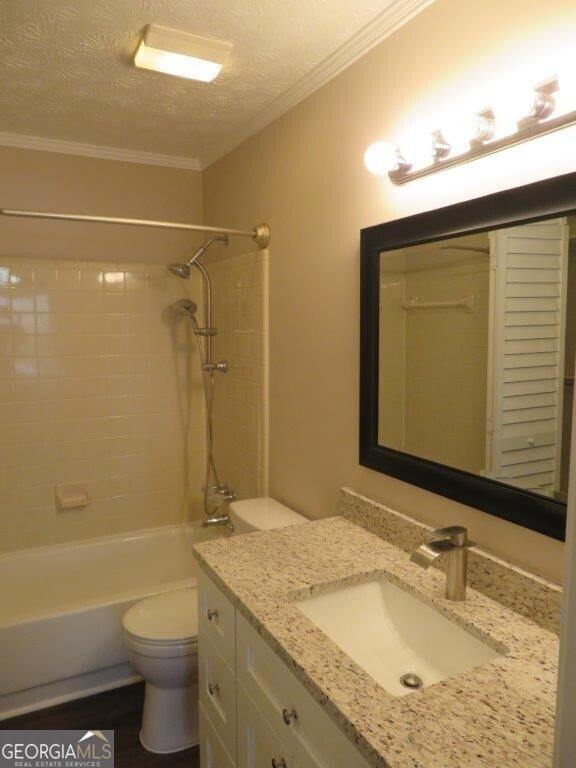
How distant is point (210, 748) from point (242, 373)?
1.50 meters

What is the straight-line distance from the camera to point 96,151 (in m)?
2.75

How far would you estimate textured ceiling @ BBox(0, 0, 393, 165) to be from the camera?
5.06 ft

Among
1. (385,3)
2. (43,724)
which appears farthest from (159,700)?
(385,3)

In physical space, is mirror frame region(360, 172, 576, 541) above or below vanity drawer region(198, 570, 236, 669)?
above

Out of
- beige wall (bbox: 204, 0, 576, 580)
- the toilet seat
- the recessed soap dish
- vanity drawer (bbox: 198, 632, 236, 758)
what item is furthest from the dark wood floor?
beige wall (bbox: 204, 0, 576, 580)

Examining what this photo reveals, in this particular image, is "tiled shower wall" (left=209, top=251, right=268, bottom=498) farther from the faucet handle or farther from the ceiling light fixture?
the faucet handle

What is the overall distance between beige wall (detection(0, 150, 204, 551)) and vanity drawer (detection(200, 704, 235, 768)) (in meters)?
1.54

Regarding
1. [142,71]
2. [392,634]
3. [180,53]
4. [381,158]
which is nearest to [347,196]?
[381,158]

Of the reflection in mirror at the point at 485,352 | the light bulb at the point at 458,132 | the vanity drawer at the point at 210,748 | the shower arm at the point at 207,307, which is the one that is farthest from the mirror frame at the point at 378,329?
the shower arm at the point at 207,307

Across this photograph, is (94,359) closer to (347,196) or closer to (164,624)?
(164,624)

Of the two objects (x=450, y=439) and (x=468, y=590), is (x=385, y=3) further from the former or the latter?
(x=468, y=590)

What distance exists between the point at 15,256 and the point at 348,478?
6.41ft

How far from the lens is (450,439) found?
1.45m

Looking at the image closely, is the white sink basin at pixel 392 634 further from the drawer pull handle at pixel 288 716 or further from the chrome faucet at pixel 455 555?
the drawer pull handle at pixel 288 716
